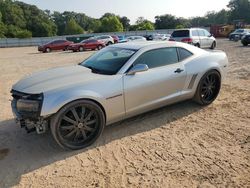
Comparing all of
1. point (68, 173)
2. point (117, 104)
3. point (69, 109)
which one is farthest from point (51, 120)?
point (117, 104)

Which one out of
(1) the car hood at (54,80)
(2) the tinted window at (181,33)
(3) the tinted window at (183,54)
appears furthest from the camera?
(2) the tinted window at (181,33)

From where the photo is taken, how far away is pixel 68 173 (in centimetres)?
348

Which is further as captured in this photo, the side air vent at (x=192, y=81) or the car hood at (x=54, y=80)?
the side air vent at (x=192, y=81)

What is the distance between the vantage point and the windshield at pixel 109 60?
458 centimetres

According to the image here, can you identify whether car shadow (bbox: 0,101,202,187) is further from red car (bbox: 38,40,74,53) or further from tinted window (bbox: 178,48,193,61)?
red car (bbox: 38,40,74,53)

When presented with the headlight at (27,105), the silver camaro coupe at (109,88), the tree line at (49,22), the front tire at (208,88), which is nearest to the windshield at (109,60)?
the silver camaro coupe at (109,88)

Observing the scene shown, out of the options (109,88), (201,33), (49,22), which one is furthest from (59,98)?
(49,22)

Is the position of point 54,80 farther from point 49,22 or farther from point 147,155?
point 49,22

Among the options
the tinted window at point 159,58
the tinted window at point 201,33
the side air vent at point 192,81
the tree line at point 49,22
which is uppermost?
the tree line at point 49,22

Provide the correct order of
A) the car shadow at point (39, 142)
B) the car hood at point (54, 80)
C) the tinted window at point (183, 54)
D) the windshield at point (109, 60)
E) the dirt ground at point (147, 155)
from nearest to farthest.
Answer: the dirt ground at point (147, 155) < the car shadow at point (39, 142) < the car hood at point (54, 80) < the windshield at point (109, 60) < the tinted window at point (183, 54)

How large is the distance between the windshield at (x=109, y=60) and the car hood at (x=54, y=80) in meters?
0.21

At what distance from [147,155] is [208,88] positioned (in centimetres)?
260

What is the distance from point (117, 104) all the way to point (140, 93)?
485 millimetres

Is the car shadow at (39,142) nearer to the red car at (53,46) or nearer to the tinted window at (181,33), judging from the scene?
the tinted window at (181,33)
